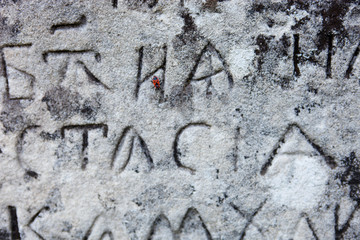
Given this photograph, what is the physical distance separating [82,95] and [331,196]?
91 centimetres


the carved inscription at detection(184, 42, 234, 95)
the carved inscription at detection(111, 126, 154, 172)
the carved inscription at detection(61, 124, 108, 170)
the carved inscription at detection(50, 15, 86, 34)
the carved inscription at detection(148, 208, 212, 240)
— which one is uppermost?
the carved inscription at detection(50, 15, 86, 34)

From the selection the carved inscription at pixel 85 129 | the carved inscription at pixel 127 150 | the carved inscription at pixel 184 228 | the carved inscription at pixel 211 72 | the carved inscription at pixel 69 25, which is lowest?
the carved inscription at pixel 184 228

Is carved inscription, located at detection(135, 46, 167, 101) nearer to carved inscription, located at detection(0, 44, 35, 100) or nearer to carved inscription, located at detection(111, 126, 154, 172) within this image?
carved inscription, located at detection(111, 126, 154, 172)

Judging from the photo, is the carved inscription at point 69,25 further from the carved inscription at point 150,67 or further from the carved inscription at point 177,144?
the carved inscription at point 177,144

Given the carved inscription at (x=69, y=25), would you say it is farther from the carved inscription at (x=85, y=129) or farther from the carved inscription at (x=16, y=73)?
the carved inscription at (x=85, y=129)

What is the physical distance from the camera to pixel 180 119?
3.46 ft

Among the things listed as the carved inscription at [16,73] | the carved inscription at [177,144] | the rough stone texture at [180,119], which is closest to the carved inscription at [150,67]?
the rough stone texture at [180,119]

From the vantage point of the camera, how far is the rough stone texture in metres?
1.02

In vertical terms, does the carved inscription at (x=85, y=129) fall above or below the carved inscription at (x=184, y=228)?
above

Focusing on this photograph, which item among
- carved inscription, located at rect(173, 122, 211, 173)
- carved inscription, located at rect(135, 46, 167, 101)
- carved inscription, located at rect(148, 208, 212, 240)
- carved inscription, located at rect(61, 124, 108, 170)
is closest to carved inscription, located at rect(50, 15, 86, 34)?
carved inscription, located at rect(135, 46, 167, 101)

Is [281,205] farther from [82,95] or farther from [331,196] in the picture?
[82,95]

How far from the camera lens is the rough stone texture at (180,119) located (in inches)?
40.1

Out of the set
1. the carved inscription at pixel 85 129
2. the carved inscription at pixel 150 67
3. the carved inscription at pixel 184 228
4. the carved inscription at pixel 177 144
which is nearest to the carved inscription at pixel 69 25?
the carved inscription at pixel 150 67

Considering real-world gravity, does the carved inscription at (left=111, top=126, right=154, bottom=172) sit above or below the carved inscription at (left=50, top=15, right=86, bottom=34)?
below
